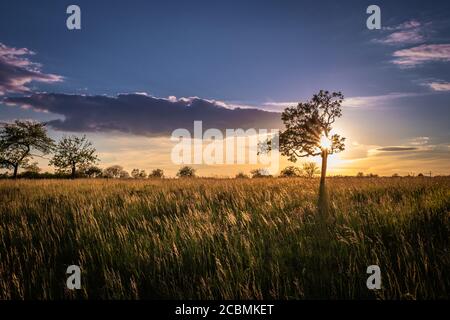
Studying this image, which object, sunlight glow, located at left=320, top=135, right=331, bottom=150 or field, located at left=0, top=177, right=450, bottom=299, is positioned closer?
field, located at left=0, top=177, right=450, bottom=299

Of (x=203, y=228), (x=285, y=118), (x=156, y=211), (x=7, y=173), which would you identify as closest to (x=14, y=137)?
(x=7, y=173)

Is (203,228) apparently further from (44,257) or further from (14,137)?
(14,137)

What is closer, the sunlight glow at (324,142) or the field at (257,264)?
the field at (257,264)

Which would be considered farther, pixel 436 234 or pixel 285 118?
pixel 285 118

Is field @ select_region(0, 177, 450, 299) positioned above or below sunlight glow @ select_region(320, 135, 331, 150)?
below

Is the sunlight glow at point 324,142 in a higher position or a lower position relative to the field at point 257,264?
higher

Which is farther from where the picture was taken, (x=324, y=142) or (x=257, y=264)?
(x=324, y=142)

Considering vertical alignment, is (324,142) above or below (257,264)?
above

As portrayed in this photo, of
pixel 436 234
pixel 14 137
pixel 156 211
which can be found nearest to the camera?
pixel 436 234
